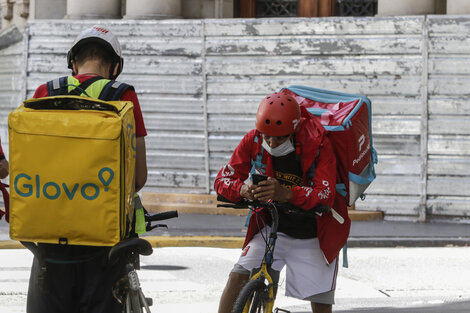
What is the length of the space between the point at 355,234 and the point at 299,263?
7411 mm

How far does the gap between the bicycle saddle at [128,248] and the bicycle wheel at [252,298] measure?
25.7 inches

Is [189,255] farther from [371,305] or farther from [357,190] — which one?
[357,190]

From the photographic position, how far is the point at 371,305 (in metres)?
8.77

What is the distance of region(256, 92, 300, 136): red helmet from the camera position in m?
5.41

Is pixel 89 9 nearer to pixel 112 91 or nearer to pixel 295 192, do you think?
pixel 295 192

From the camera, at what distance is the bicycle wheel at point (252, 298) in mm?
5063

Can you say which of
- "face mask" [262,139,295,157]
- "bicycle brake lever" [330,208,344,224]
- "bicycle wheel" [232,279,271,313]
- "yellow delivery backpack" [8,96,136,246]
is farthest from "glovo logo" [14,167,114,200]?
"bicycle brake lever" [330,208,344,224]

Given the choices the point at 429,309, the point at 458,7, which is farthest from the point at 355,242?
the point at 458,7

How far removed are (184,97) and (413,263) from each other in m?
5.49

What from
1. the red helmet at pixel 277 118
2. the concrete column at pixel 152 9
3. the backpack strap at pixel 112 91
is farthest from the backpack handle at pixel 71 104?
the concrete column at pixel 152 9

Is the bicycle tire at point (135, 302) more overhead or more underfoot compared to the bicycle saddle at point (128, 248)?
more underfoot

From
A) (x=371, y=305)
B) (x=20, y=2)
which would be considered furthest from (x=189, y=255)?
(x=20, y=2)

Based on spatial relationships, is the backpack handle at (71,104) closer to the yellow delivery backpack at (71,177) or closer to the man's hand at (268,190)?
the yellow delivery backpack at (71,177)

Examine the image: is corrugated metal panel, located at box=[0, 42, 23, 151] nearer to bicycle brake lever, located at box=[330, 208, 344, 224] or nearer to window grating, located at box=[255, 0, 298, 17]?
window grating, located at box=[255, 0, 298, 17]
